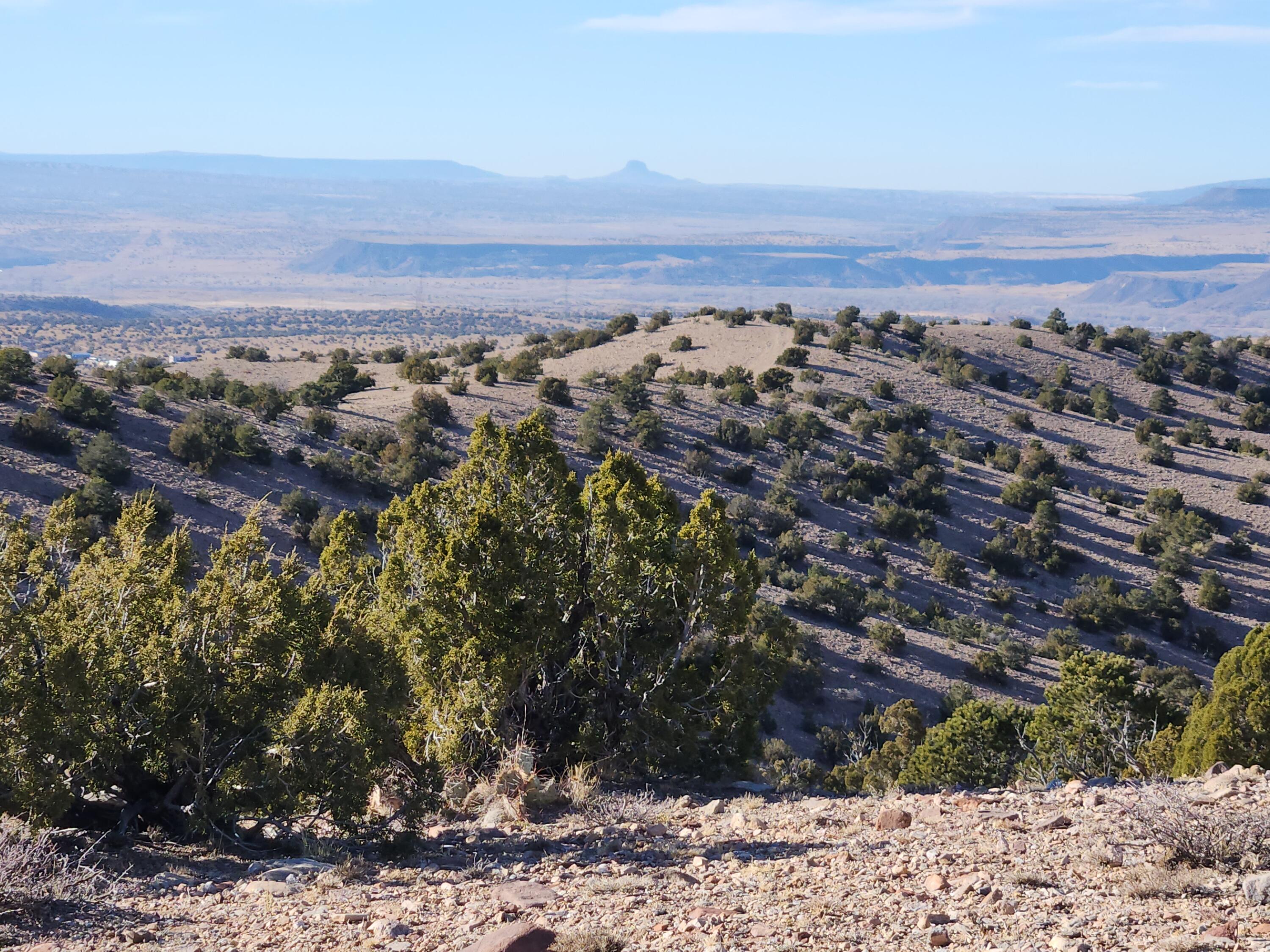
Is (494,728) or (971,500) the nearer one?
(494,728)

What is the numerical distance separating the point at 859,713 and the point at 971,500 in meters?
15.8

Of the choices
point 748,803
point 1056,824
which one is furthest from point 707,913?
point 748,803

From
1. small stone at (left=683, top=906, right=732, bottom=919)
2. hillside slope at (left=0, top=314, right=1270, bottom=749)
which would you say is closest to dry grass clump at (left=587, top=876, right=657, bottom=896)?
small stone at (left=683, top=906, right=732, bottom=919)

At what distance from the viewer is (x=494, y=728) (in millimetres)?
11508

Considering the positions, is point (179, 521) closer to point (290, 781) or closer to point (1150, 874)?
point (290, 781)

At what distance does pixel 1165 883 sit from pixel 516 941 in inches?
154

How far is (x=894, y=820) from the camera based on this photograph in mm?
8969

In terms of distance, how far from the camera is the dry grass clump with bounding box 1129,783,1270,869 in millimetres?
6840

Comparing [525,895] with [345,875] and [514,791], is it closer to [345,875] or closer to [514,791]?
[345,875]

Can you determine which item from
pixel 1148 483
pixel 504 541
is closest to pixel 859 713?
pixel 504 541

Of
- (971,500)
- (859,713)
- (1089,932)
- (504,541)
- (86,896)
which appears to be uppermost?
(504,541)

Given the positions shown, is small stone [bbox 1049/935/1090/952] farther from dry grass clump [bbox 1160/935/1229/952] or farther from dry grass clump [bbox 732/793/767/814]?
Answer: dry grass clump [bbox 732/793/767/814]

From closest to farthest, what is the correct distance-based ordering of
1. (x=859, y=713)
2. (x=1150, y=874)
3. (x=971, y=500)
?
(x=1150, y=874), (x=859, y=713), (x=971, y=500)

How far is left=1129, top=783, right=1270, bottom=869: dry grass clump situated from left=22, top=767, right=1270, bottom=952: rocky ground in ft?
0.07
